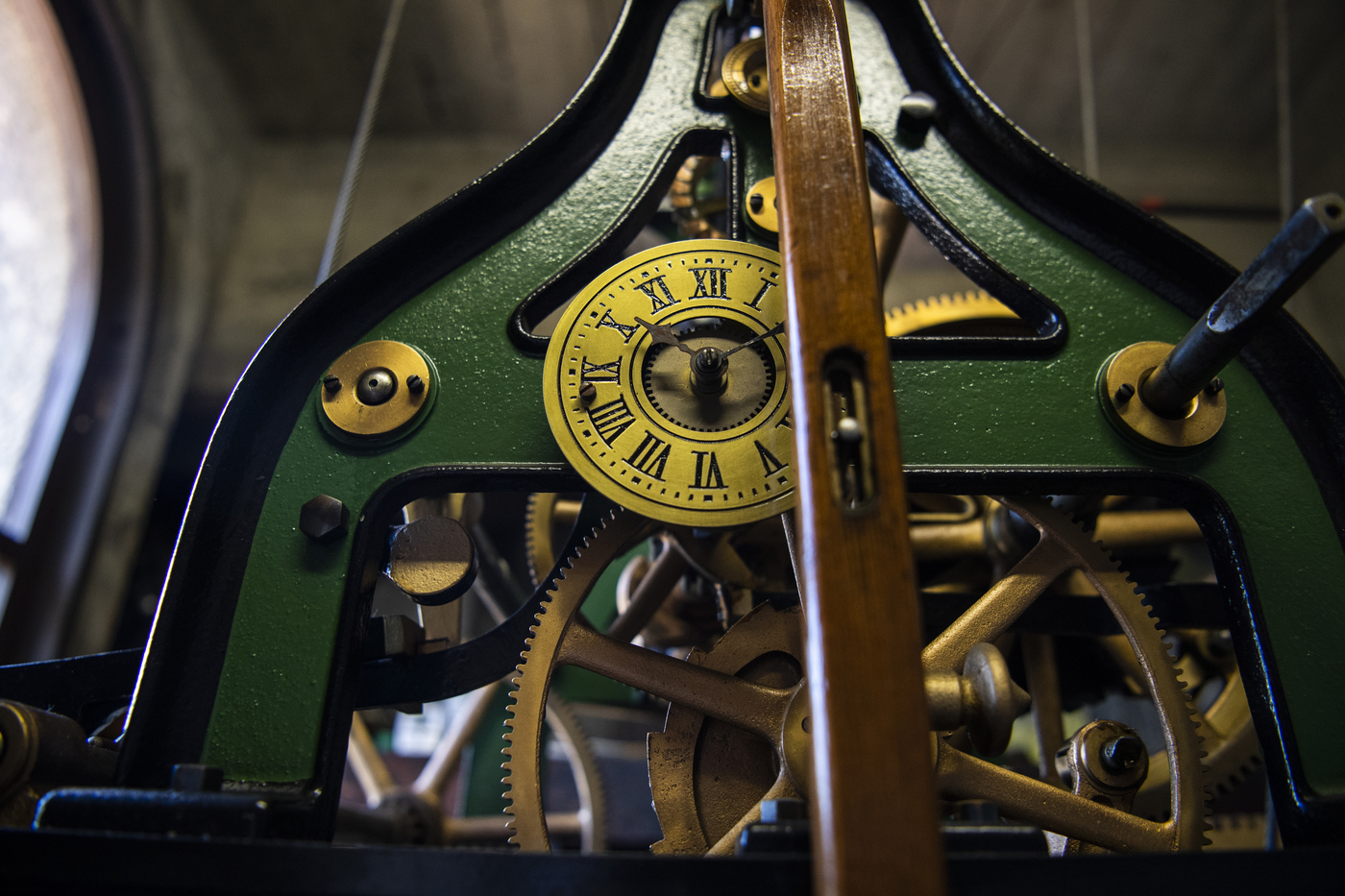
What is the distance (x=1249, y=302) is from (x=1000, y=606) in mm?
440

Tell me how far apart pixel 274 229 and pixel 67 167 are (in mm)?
1129

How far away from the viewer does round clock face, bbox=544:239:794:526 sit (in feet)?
3.06

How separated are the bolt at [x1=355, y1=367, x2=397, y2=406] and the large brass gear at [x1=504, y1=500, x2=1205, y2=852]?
30 centimetres

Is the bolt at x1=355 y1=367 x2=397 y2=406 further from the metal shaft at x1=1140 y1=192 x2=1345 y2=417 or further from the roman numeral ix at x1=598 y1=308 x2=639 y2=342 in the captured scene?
the metal shaft at x1=1140 y1=192 x2=1345 y2=417

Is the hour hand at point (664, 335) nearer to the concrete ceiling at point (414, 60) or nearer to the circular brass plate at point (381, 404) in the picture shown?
the circular brass plate at point (381, 404)

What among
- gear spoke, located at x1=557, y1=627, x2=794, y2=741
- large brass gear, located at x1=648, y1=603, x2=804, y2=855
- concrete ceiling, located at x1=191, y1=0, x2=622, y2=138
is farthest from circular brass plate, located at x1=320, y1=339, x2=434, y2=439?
concrete ceiling, located at x1=191, y1=0, x2=622, y2=138

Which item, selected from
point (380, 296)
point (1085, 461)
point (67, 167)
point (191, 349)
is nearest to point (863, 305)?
point (1085, 461)

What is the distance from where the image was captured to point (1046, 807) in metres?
1.00

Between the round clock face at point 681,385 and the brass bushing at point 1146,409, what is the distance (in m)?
0.40

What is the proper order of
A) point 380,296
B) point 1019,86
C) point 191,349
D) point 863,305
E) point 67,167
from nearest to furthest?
point 863,305 < point 380,296 < point 67,167 < point 191,349 < point 1019,86

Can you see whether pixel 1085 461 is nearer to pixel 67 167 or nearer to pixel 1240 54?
pixel 67 167

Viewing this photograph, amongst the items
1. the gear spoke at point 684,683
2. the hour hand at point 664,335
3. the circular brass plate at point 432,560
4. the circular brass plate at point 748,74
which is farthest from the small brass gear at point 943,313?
the circular brass plate at point 432,560

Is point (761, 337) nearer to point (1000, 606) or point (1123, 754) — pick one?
point (1000, 606)

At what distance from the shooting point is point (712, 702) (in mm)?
1029
